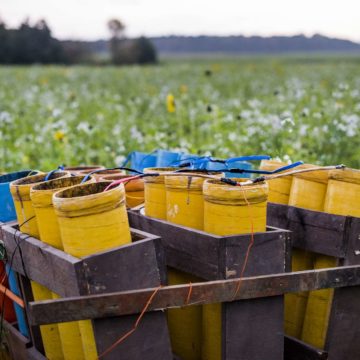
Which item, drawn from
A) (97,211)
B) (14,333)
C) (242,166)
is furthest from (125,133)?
(97,211)

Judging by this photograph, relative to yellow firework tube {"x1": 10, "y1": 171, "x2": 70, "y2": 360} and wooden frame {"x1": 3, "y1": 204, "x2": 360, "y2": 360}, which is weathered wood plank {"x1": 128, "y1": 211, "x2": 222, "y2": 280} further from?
yellow firework tube {"x1": 10, "y1": 171, "x2": 70, "y2": 360}

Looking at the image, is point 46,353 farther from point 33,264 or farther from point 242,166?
point 242,166

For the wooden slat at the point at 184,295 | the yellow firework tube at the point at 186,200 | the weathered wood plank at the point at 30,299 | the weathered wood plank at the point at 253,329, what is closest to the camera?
the wooden slat at the point at 184,295

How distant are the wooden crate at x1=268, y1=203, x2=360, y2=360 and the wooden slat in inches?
4.5

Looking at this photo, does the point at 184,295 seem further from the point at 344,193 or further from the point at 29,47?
the point at 29,47

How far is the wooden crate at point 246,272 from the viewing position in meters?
2.04

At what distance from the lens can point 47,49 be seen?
184 feet

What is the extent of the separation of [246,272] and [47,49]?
57.9 metres

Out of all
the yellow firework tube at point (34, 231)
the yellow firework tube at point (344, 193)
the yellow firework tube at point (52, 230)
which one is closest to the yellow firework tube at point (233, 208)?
the yellow firework tube at point (344, 193)

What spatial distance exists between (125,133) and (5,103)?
627 cm

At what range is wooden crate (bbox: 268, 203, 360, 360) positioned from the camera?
7.25ft

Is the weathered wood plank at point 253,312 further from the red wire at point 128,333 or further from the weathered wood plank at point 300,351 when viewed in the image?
the red wire at point 128,333

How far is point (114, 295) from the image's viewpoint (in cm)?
182

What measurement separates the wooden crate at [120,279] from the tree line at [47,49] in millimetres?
56022
